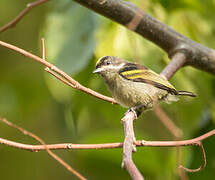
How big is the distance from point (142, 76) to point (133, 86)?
3.9 inches

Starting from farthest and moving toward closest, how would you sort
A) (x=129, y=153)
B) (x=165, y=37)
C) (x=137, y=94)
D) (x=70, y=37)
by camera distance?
(x=137, y=94) → (x=70, y=37) → (x=165, y=37) → (x=129, y=153)

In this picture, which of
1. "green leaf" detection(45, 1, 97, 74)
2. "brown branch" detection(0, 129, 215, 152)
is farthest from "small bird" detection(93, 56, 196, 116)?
"brown branch" detection(0, 129, 215, 152)

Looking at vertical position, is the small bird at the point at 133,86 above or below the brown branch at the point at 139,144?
above

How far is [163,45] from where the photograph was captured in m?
2.41

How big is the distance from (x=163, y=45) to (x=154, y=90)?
0.48 metres

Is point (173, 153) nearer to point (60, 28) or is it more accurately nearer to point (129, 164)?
point (60, 28)

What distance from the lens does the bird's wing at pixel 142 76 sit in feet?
8.36

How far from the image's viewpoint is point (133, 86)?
2.83 meters

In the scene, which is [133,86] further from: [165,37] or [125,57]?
[165,37]

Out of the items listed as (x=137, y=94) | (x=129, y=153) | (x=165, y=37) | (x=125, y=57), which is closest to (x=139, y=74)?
(x=137, y=94)

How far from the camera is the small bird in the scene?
8.74ft

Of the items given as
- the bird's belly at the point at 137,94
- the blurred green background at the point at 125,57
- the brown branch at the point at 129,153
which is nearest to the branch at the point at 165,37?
the blurred green background at the point at 125,57

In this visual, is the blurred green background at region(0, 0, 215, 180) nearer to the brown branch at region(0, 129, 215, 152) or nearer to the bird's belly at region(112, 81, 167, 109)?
the bird's belly at region(112, 81, 167, 109)

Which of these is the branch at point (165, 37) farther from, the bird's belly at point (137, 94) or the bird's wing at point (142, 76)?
the bird's belly at point (137, 94)
